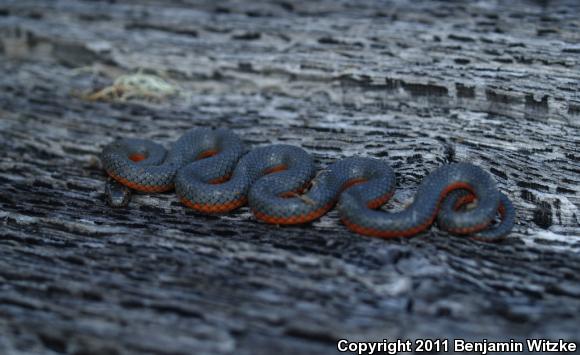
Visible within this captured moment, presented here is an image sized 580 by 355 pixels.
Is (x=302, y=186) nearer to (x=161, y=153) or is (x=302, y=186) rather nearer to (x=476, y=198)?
(x=476, y=198)

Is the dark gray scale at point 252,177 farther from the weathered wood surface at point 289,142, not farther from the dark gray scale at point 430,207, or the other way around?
the dark gray scale at point 430,207

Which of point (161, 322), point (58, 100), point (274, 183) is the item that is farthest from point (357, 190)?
point (58, 100)

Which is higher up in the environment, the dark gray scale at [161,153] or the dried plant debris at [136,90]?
the dried plant debris at [136,90]

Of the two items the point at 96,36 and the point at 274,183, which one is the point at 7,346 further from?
the point at 96,36

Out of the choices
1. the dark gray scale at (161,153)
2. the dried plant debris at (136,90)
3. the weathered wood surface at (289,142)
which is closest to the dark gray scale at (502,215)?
the weathered wood surface at (289,142)

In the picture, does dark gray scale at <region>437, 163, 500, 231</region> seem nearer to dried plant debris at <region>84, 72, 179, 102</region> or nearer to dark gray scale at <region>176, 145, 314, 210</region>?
dark gray scale at <region>176, 145, 314, 210</region>
